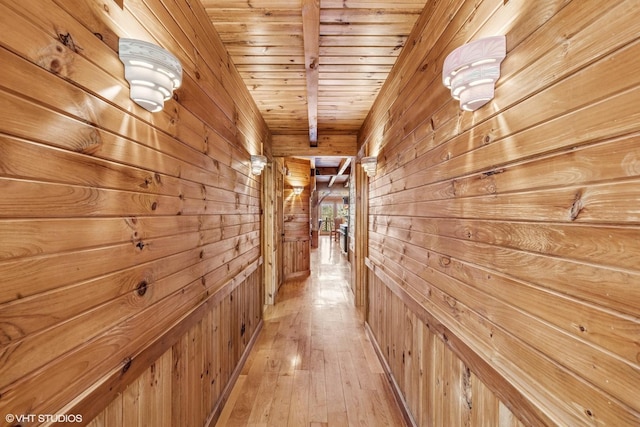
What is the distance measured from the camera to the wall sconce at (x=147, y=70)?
35.1 inches

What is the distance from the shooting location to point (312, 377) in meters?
2.23

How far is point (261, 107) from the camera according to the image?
2.96m

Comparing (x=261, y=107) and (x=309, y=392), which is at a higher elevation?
(x=261, y=107)

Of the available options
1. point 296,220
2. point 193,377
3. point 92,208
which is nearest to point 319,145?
point 296,220

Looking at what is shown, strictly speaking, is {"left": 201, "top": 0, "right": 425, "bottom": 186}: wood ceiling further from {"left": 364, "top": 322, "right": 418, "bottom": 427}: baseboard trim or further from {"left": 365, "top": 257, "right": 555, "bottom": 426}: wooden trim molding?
{"left": 364, "top": 322, "right": 418, "bottom": 427}: baseboard trim

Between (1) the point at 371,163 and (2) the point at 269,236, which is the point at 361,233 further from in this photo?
(2) the point at 269,236

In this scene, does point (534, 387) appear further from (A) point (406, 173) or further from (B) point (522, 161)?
(A) point (406, 173)

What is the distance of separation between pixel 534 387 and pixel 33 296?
137 centimetres

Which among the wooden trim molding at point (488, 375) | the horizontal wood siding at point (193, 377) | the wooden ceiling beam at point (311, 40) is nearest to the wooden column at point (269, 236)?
the horizontal wood siding at point (193, 377)

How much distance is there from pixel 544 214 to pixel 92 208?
1326 millimetres

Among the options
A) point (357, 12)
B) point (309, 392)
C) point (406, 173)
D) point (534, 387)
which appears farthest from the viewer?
point (309, 392)

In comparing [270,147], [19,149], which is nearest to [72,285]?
[19,149]

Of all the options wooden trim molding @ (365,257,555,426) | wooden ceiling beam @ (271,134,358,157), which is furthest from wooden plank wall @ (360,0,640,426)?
wooden ceiling beam @ (271,134,358,157)

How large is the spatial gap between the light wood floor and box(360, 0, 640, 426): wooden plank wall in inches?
30.6
